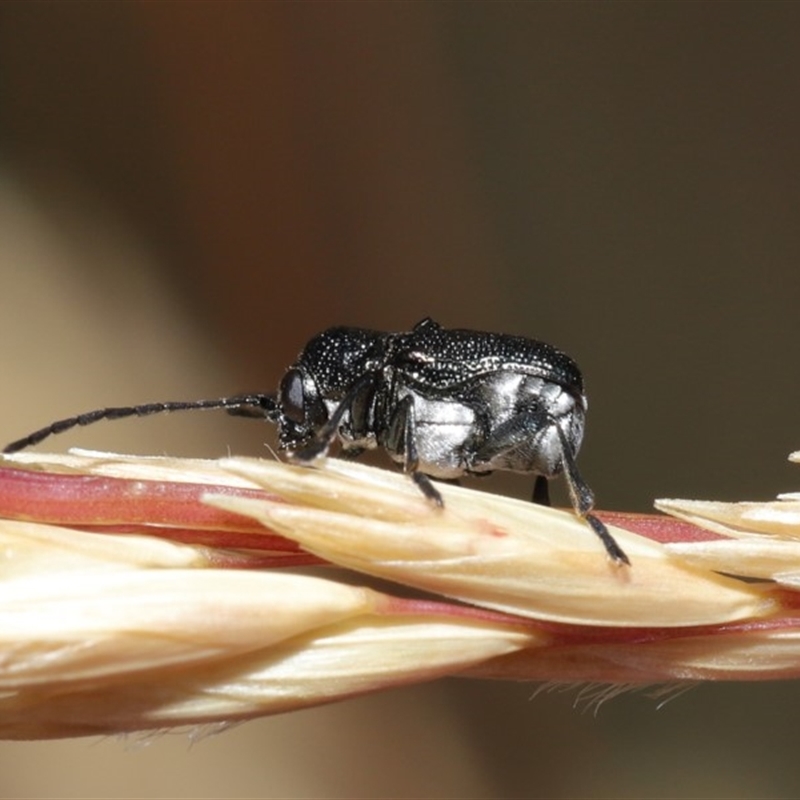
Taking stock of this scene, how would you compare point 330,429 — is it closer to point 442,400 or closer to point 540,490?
point 442,400

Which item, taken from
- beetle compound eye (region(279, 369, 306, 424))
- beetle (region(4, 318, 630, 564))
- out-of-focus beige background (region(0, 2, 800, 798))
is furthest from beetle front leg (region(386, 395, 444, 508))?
out-of-focus beige background (region(0, 2, 800, 798))

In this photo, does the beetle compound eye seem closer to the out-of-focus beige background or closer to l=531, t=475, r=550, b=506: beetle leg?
l=531, t=475, r=550, b=506: beetle leg

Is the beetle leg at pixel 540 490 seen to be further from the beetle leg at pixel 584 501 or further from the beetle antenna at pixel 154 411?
the beetle antenna at pixel 154 411

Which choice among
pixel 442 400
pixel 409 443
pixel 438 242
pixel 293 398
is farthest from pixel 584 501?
pixel 438 242

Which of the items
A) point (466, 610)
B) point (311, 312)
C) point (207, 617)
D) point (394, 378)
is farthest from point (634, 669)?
point (311, 312)

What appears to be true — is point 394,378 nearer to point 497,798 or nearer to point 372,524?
point 372,524

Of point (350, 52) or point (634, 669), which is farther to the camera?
point (350, 52)
